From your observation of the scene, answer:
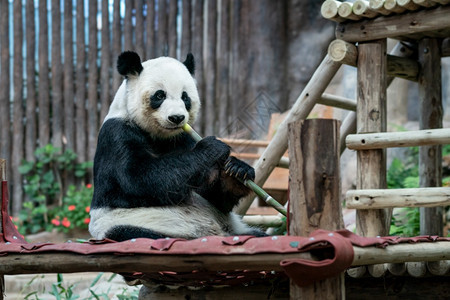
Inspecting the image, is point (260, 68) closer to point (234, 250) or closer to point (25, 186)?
point (25, 186)

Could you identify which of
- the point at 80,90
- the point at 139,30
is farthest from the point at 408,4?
the point at 80,90

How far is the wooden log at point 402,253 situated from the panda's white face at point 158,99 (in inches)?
57.3

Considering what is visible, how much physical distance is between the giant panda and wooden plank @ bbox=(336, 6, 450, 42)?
1564 mm

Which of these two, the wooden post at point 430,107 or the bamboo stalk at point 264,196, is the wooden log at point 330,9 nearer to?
the wooden post at point 430,107

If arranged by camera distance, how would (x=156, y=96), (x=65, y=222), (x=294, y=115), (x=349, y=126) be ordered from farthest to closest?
(x=65, y=222), (x=349, y=126), (x=294, y=115), (x=156, y=96)

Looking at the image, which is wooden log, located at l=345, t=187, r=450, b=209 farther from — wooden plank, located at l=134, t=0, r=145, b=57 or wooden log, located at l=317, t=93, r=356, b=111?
wooden plank, located at l=134, t=0, r=145, b=57

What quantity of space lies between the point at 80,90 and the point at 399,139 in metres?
5.53

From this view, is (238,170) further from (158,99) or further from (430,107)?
(430,107)

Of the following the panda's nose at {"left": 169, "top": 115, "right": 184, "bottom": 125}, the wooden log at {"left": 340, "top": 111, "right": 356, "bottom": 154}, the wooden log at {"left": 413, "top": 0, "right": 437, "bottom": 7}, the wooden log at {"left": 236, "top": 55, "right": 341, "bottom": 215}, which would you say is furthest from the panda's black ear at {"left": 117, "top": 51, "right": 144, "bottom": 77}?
the wooden log at {"left": 340, "top": 111, "right": 356, "bottom": 154}

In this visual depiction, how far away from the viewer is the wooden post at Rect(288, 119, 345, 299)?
264 centimetres

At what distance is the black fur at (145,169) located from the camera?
3586 millimetres

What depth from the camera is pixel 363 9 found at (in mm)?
4715

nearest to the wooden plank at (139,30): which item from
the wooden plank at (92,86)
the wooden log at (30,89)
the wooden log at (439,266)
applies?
the wooden plank at (92,86)

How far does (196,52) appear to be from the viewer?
9203 mm
